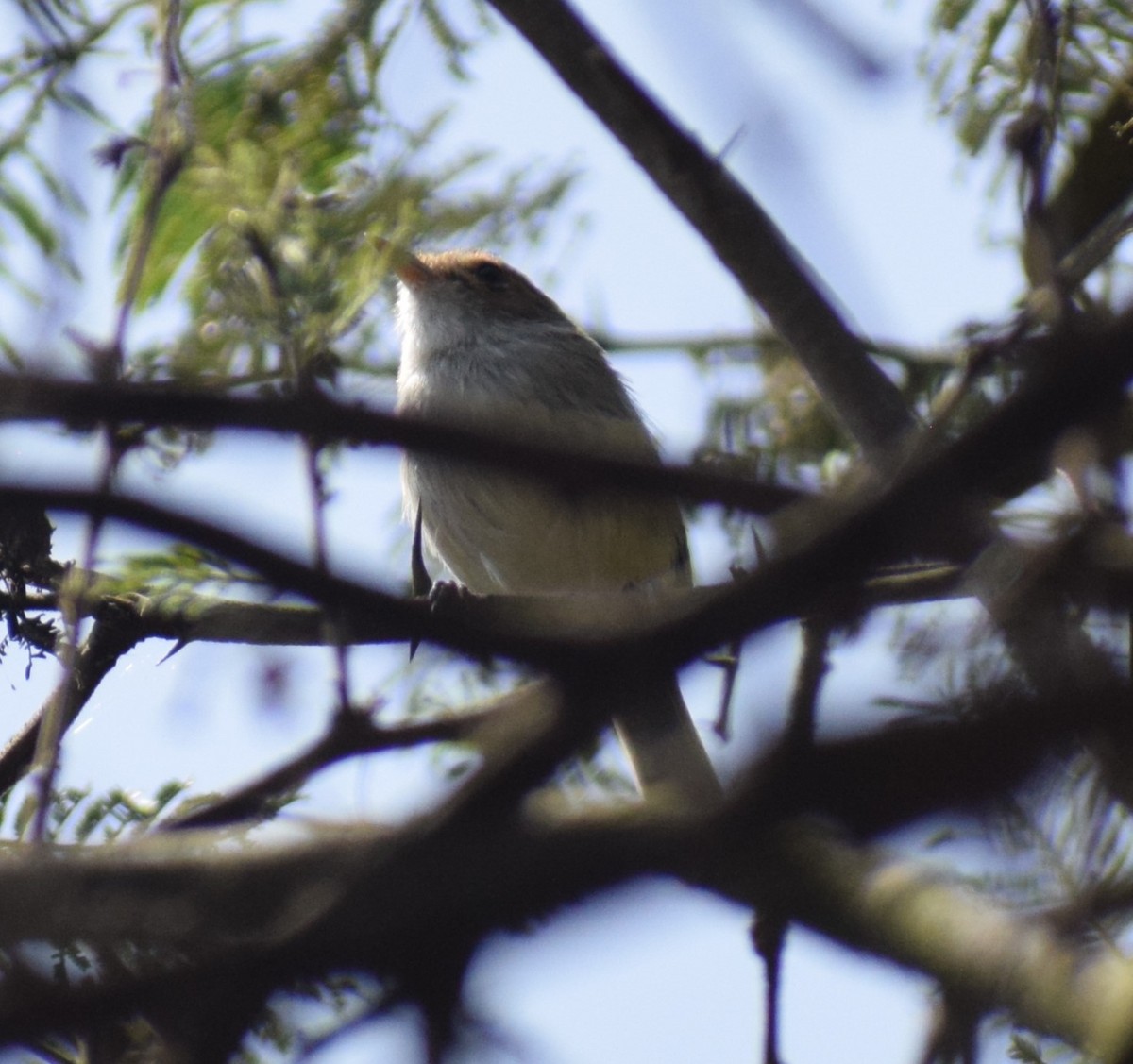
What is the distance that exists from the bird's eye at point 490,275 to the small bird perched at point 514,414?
0.04 m

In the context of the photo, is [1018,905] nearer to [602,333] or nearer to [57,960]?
[57,960]

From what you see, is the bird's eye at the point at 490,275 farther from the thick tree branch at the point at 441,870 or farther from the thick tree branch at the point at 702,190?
the thick tree branch at the point at 441,870

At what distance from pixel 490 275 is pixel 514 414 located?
1.54 m

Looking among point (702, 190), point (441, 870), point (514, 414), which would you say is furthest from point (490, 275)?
point (441, 870)

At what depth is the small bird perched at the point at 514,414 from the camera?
190 inches

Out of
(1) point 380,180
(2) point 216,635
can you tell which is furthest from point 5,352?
(2) point 216,635

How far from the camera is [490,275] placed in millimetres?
5793

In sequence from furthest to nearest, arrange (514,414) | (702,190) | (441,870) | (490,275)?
(490,275) → (514,414) → (702,190) → (441,870)

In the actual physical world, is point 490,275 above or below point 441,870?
above

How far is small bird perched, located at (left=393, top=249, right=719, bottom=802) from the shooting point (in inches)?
190

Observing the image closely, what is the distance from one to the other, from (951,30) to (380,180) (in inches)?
61.9

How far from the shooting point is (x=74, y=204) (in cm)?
207

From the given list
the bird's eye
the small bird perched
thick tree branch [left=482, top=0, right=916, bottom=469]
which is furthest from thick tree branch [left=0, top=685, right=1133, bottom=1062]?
the bird's eye

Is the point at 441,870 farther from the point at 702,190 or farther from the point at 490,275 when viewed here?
the point at 490,275
